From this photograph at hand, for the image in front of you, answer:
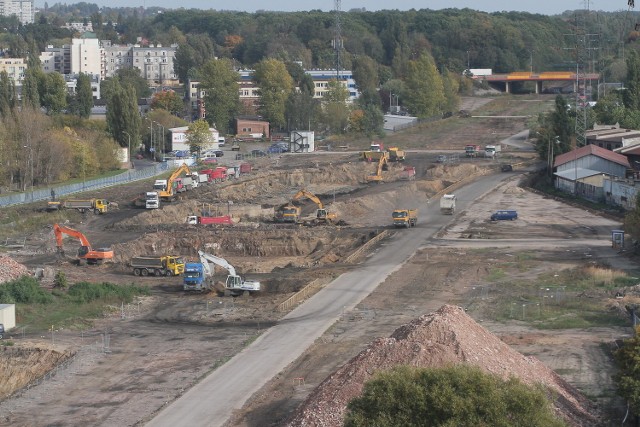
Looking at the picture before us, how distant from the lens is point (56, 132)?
8900 cm

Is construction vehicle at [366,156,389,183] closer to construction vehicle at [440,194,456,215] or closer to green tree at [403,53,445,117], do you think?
construction vehicle at [440,194,456,215]

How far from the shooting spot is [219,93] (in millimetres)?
119938

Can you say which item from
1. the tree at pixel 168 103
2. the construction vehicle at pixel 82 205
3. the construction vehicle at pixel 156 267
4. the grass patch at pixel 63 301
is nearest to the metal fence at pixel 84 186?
the construction vehicle at pixel 82 205

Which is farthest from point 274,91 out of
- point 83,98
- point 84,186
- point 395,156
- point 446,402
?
point 446,402

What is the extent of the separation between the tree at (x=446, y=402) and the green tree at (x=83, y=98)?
9611cm

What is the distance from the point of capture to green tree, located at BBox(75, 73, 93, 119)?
114812 mm

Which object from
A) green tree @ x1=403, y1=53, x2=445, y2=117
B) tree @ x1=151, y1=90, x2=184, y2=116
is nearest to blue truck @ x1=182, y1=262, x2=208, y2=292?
green tree @ x1=403, y1=53, x2=445, y2=117

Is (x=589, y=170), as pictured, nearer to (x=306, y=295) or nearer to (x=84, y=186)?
(x=84, y=186)

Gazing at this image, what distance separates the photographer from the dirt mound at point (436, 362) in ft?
88.8

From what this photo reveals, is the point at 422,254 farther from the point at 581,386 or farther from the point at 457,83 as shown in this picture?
the point at 457,83

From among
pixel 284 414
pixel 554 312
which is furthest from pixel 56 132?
pixel 284 414

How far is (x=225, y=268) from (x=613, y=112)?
59380mm

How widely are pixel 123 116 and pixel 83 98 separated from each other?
71.5 ft

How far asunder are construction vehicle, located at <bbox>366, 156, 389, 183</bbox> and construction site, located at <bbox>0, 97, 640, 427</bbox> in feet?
0.65
